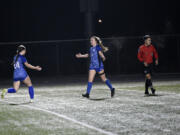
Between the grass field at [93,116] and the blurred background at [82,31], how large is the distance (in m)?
12.0

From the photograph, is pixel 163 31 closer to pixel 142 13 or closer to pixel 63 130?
pixel 142 13

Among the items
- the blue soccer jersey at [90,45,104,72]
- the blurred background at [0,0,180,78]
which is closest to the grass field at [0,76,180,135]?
the blue soccer jersey at [90,45,104,72]

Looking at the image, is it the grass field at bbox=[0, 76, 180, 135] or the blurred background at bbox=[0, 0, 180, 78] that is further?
the blurred background at bbox=[0, 0, 180, 78]

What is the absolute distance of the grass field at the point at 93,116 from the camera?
892 cm

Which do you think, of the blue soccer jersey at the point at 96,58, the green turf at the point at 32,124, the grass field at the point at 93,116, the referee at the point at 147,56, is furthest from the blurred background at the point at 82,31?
the green turf at the point at 32,124

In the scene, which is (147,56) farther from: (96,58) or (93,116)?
(93,116)

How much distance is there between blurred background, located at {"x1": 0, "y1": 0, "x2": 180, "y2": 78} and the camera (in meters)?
28.0

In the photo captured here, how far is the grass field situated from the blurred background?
12.0 m

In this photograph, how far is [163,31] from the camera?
34.1 m

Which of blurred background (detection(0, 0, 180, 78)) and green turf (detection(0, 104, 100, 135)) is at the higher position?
blurred background (detection(0, 0, 180, 78))

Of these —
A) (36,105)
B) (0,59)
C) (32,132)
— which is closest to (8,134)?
(32,132)

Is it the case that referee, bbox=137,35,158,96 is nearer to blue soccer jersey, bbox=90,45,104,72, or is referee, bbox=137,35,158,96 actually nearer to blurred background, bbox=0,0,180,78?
blue soccer jersey, bbox=90,45,104,72

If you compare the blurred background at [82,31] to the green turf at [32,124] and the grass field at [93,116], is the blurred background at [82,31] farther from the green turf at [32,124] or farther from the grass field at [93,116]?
the green turf at [32,124]

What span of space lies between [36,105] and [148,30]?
69.6 ft
